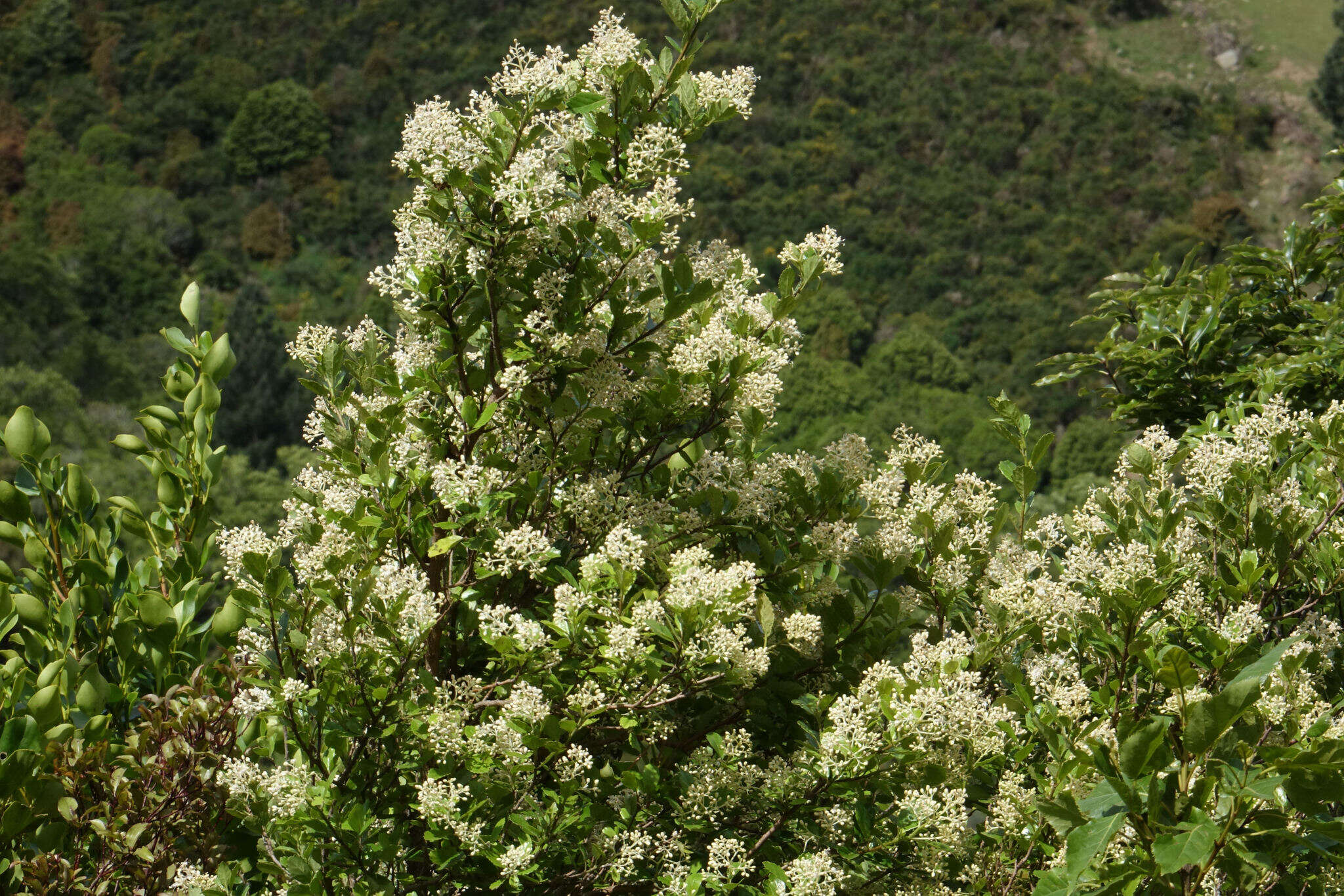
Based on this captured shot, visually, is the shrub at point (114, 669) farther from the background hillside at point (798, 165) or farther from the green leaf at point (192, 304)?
the background hillside at point (798, 165)

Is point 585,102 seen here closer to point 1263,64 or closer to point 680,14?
point 680,14

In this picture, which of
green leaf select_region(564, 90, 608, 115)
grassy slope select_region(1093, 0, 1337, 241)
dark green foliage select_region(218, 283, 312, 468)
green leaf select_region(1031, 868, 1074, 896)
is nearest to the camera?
green leaf select_region(1031, 868, 1074, 896)

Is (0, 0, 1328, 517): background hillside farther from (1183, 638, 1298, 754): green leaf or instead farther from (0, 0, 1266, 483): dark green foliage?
(1183, 638, 1298, 754): green leaf

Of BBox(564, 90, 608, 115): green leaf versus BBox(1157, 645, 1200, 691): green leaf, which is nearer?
BBox(1157, 645, 1200, 691): green leaf

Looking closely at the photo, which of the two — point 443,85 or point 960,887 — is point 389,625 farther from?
point 443,85

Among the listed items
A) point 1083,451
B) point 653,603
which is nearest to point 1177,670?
point 653,603

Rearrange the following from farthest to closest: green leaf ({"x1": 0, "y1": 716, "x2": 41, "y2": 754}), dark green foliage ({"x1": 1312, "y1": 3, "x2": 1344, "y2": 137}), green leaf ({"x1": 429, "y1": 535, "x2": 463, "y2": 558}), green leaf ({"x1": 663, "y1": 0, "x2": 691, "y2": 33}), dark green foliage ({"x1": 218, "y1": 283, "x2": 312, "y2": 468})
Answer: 1. dark green foliage ({"x1": 1312, "y1": 3, "x2": 1344, "y2": 137})
2. dark green foliage ({"x1": 218, "y1": 283, "x2": 312, "y2": 468})
3. green leaf ({"x1": 663, "y1": 0, "x2": 691, "y2": 33})
4. green leaf ({"x1": 429, "y1": 535, "x2": 463, "y2": 558})
5. green leaf ({"x1": 0, "y1": 716, "x2": 41, "y2": 754})

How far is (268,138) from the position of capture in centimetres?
8269

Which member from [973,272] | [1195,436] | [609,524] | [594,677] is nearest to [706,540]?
[609,524]

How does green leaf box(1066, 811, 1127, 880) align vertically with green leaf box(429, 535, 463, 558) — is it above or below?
below

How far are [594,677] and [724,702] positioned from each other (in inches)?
22.6

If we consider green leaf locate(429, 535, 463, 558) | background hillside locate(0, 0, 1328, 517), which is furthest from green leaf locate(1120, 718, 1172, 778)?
background hillside locate(0, 0, 1328, 517)

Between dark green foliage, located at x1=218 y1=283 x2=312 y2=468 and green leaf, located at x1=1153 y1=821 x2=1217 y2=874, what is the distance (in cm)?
5321

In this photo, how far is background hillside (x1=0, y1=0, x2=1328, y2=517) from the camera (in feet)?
205
